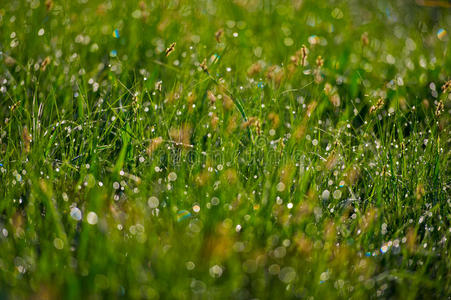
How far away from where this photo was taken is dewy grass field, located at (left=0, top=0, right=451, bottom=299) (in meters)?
1.39

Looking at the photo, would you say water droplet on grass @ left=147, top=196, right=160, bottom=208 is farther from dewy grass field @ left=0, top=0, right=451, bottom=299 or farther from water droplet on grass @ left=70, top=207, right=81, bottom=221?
water droplet on grass @ left=70, top=207, right=81, bottom=221

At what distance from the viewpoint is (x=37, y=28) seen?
110 inches

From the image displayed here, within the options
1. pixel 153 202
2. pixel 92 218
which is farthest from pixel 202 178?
pixel 92 218

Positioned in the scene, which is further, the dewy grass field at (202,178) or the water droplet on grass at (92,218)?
the water droplet on grass at (92,218)

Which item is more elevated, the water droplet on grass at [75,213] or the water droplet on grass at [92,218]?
the water droplet on grass at [92,218]

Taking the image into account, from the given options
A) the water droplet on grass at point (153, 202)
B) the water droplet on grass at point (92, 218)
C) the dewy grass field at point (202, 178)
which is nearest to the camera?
the dewy grass field at point (202, 178)

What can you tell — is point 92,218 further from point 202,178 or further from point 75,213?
point 202,178

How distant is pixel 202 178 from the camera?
1733 mm

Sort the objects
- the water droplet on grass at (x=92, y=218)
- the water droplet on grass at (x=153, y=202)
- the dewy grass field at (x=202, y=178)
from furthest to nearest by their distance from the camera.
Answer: the water droplet on grass at (x=153, y=202) → the water droplet on grass at (x=92, y=218) → the dewy grass field at (x=202, y=178)

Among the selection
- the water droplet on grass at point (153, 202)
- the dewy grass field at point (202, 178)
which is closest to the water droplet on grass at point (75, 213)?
the dewy grass field at point (202, 178)

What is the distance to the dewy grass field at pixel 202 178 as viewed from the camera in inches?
54.9

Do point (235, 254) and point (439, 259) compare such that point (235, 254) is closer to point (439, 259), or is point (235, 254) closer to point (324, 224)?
point (324, 224)

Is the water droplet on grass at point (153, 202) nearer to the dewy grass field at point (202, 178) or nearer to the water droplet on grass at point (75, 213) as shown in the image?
the dewy grass field at point (202, 178)

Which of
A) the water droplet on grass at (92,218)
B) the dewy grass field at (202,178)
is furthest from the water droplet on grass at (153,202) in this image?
the water droplet on grass at (92,218)
